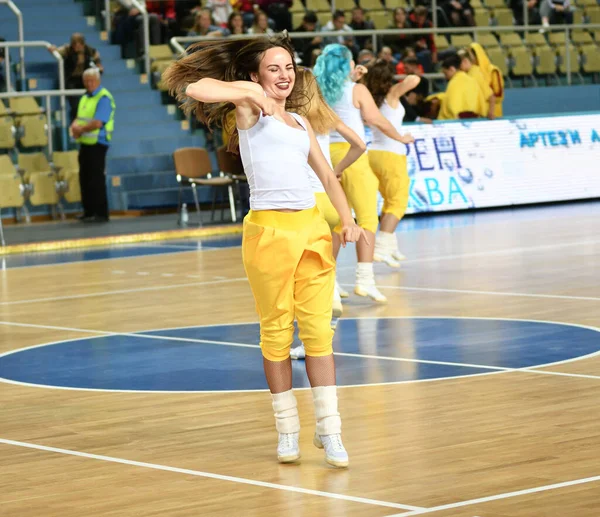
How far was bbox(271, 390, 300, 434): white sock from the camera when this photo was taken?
623 cm

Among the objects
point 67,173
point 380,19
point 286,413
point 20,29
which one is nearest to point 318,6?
point 380,19

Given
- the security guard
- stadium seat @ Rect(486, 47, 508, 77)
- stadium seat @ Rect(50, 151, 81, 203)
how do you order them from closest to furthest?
the security guard < stadium seat @ Rect(50, 151, 81, 203) < stadium seat @ Rect(486, 47, 508, 77)

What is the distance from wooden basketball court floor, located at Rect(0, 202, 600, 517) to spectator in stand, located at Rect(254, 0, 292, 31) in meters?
11.4

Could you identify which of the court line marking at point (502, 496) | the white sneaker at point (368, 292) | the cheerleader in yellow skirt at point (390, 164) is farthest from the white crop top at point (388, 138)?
the court line marking at point (502, 496)

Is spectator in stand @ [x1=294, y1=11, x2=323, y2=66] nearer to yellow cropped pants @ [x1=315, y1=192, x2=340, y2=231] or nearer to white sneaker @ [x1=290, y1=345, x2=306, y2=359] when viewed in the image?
yellow cropped pants @ [x1=315, y1=192, x2=340, y2=231]

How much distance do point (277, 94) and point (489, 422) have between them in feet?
6.17

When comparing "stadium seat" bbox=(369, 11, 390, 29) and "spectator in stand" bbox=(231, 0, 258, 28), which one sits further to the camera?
"stadium seat" bbox=(369, 11, 390, 29)

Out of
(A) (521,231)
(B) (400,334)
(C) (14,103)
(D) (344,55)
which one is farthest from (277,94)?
(C) (14,103)

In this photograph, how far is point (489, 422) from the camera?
6.81 m

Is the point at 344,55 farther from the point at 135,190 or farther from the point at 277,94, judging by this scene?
the point at 135,190

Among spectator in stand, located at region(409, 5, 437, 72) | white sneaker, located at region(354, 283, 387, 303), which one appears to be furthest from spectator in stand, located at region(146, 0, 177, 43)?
white sneaker, located at region(354, 283, 387, 303)

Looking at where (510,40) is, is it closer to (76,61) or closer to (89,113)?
(76,61)

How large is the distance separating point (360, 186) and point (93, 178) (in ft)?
33.8

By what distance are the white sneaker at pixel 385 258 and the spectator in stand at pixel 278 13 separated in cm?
1121
